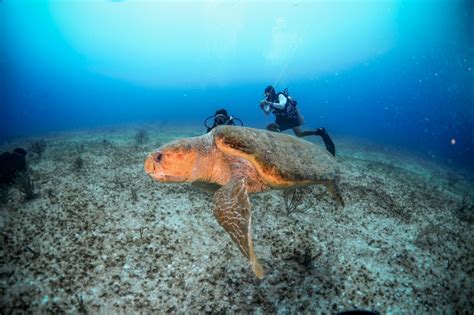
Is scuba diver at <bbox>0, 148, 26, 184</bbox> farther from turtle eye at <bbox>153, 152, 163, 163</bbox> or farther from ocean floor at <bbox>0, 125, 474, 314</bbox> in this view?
turtle eye at <bbox>153, 152, 163, 163</bbox>

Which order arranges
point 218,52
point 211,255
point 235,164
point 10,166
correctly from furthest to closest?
point 218,52
point 10,166
point 235,164
point 211,255

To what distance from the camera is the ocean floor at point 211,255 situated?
9.77 ft

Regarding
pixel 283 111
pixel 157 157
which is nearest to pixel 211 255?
pixel 157 157

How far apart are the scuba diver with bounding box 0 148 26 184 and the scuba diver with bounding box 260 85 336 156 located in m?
8.62

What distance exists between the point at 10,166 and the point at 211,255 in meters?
7.70

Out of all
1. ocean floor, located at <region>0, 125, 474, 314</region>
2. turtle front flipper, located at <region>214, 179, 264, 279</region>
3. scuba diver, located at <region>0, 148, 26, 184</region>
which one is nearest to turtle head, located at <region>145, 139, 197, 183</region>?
turtle front flipper, located at <region>214, 179, 264, 279</region>

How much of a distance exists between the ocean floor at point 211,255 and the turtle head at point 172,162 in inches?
52.0

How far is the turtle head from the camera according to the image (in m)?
3.49

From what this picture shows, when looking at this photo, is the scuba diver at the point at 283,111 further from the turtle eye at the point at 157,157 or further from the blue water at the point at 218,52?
the blue water at the point at 218,52

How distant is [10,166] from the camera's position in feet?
22.9

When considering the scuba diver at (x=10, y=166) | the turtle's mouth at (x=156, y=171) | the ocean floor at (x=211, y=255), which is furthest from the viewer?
the scuba diver at (x=10, y=166)

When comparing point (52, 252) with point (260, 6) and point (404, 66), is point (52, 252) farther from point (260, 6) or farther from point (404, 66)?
point (404, 66)

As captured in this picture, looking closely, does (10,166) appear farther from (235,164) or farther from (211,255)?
(235,164)

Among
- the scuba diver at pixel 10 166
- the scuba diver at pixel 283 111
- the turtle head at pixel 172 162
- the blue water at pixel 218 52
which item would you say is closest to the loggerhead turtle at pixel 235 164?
the turtle head at pixel 172 162
